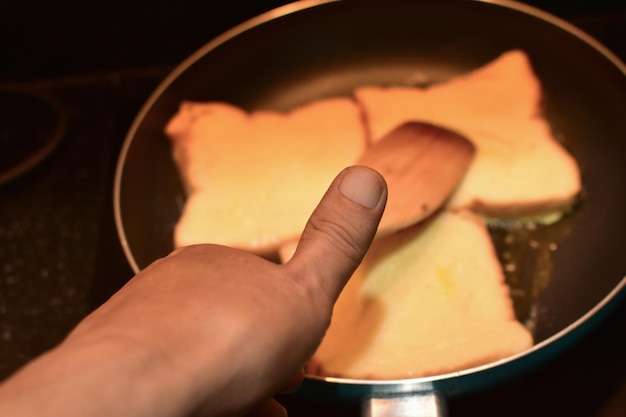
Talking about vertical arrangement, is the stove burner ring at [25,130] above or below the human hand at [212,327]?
above

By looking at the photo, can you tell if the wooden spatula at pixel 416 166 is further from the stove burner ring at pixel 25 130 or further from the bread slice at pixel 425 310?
the stove burner ring at pixel 25 130

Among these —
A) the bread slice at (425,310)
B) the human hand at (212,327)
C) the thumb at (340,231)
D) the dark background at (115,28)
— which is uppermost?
the dark background at (115,28)

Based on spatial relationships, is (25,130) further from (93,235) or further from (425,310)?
(425,310)

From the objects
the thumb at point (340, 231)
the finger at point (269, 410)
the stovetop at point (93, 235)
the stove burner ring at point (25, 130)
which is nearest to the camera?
the thumb at point (340, 231)

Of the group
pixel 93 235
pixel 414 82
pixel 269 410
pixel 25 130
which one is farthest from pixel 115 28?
pixel 269 410

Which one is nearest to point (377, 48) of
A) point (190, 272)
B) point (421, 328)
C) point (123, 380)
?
point (421, 328)

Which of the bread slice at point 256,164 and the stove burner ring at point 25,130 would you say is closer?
the bread slice at point 256,164

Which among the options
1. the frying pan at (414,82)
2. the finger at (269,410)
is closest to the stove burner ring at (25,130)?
the frying pan at (414,82)

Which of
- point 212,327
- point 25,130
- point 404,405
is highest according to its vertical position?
point 25,130
